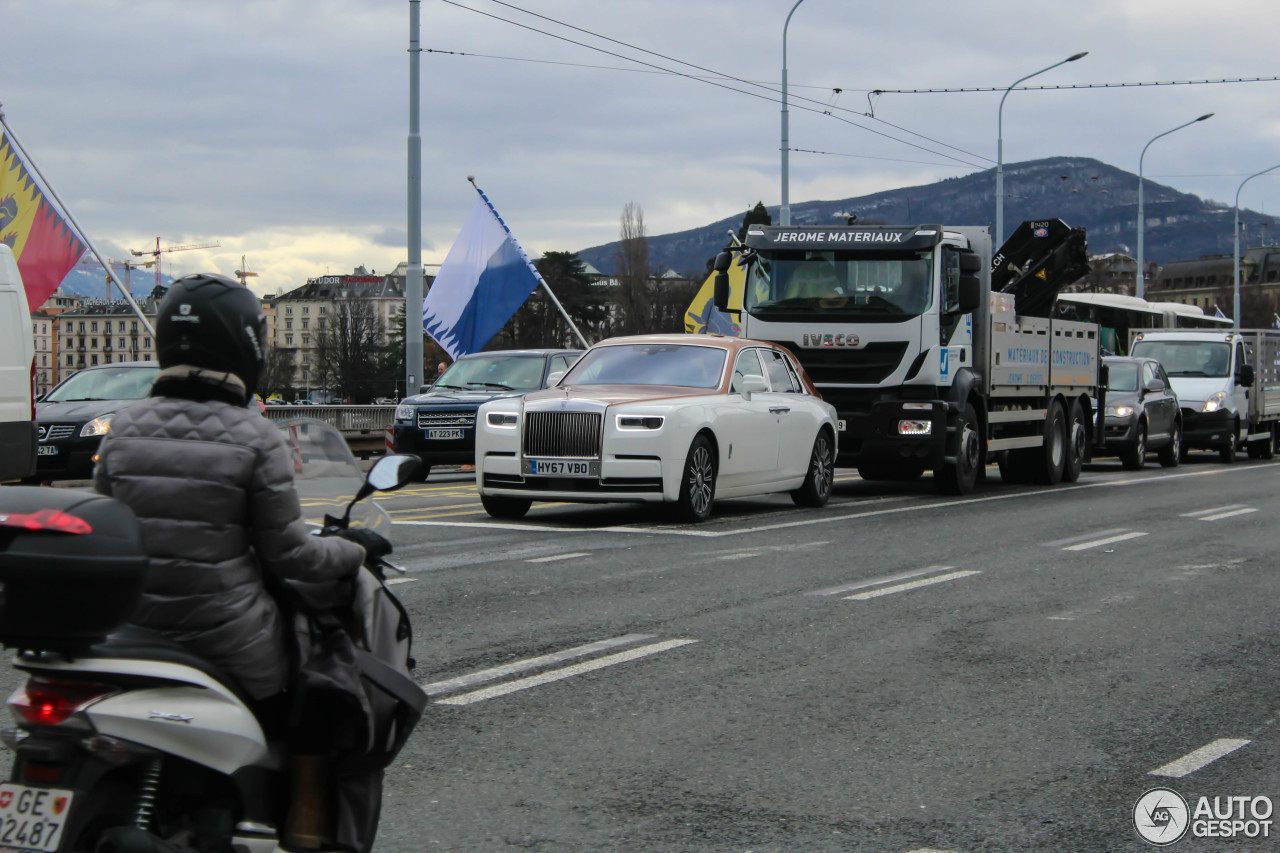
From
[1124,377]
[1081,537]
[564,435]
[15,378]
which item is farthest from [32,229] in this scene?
[1124,377]

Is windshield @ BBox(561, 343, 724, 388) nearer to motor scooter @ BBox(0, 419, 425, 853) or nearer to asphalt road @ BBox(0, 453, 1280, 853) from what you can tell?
asphalt road @ BBox(0, 453, 1280, 853)

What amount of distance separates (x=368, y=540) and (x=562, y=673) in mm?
3191

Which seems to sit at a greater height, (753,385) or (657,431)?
(753,385)

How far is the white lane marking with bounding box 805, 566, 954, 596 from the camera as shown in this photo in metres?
9.24

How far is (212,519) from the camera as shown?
3234mm

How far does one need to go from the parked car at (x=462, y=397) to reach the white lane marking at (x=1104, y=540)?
7.80 metres

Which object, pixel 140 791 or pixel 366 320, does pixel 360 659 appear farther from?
pixel 366 320

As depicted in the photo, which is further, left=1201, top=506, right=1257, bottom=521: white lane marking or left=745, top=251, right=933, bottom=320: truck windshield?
left=745, top=251, right=933, bottom=320: truck windshield

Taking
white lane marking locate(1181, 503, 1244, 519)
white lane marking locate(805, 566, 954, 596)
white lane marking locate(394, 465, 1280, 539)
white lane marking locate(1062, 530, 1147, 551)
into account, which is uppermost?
white lane marking locate(394, 465, 1280, 539)

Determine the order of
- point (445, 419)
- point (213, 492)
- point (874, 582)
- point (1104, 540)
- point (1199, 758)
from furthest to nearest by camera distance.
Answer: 1. point (445, 419)
2. point (1104, 540)
3. point (874, 582)
4. point (1199, 758)
5. point (213, 492)

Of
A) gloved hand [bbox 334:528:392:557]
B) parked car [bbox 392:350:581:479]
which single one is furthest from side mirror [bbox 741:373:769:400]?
gloved hand [bbox 334:528:392:557]

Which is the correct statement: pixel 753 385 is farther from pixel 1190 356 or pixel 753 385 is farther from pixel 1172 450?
pixel 1190 356

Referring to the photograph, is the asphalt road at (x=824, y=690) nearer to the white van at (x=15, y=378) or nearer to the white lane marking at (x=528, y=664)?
the white lane marking at (x=528, y=664)

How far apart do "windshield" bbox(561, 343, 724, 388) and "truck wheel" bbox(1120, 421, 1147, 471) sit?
12.9 m
